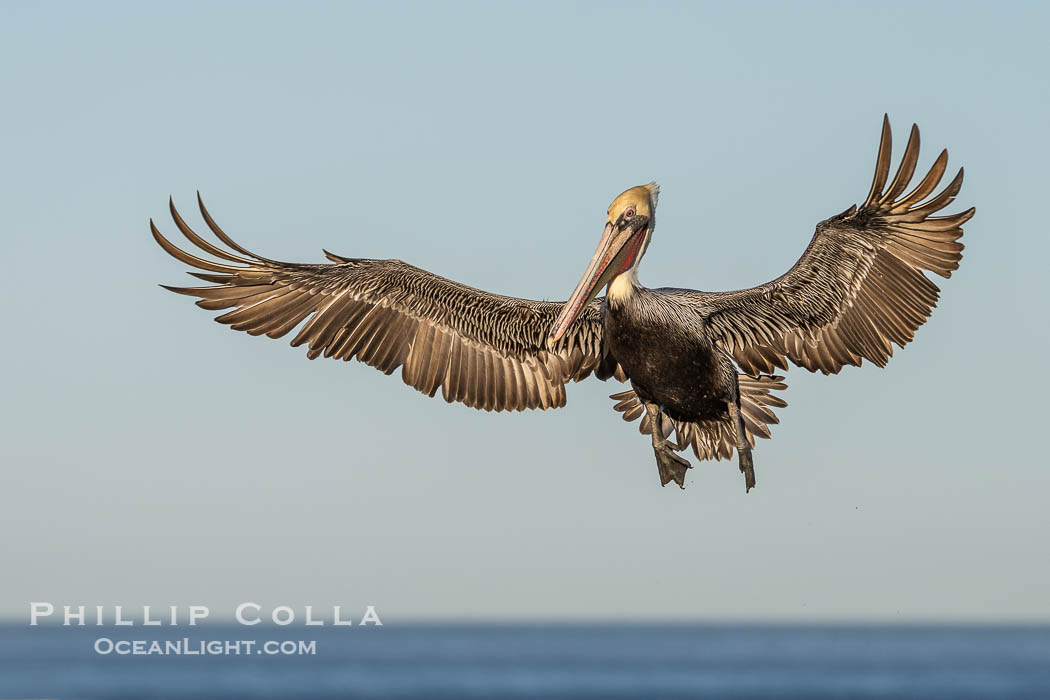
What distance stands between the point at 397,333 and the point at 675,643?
521ft

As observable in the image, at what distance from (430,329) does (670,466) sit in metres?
2.22

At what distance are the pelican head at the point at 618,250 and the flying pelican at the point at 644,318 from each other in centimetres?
1

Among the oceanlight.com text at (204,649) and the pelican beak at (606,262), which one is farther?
the oceanlight.com text at (204,649)

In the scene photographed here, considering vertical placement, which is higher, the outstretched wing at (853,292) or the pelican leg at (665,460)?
the outstretched wing at (853,292)

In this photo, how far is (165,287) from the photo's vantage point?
13.0 m

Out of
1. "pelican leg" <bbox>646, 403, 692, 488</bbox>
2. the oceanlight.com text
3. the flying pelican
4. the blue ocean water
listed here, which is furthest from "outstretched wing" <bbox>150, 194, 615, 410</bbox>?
the oceanlight.com text

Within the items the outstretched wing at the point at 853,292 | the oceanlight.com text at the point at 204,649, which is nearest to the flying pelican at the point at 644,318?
the outstretched wing at the point at 853,292

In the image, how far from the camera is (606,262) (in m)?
12.9

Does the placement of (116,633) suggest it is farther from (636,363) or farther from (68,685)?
(636,363)

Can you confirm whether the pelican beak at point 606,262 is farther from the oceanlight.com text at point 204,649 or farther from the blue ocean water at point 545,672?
the oceanlight.com text at point 204,649

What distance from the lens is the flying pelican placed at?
1305 centimetres

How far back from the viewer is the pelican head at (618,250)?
12914 millimetres

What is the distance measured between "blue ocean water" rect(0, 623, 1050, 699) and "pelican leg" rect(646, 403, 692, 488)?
5588cm

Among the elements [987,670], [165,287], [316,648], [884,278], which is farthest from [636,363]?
[316,648]
